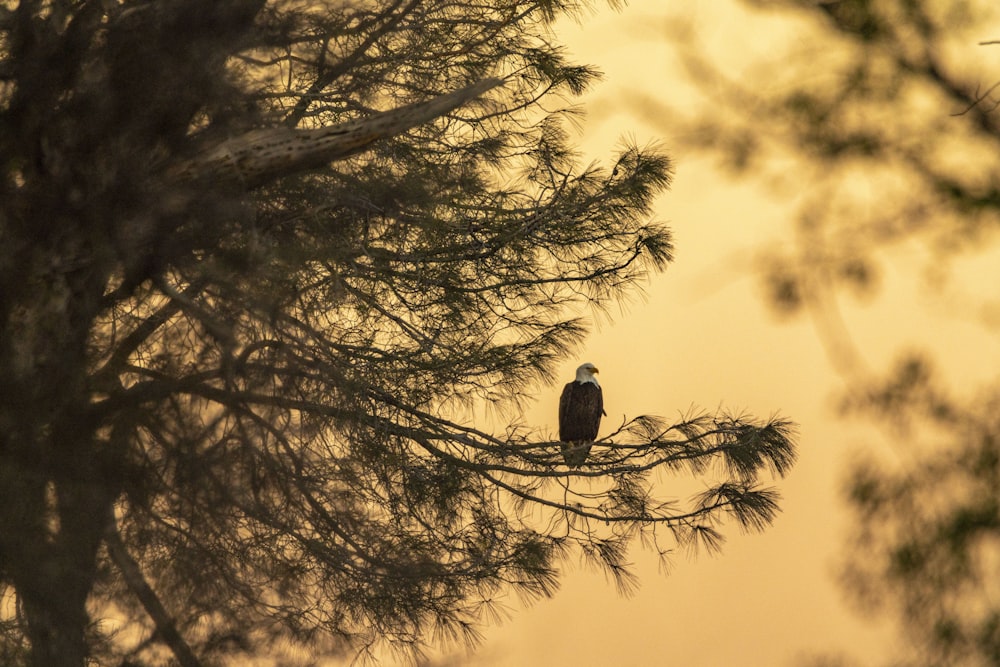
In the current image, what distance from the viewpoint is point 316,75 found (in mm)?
5316

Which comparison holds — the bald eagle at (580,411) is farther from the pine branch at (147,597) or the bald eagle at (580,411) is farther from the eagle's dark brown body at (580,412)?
the pine branch at (147,597)

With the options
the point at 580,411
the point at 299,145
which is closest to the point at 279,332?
the point at 299,145

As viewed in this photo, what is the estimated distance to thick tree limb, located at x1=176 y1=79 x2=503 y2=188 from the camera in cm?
426

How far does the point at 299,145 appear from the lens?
4332 millimetres

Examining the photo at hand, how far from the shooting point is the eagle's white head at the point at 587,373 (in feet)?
18.9

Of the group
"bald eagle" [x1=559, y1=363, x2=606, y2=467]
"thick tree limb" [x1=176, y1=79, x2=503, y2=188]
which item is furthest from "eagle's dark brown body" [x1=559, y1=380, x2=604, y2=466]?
"thick tree limb" [x1=176, y1=79, x2=503, y2=188]

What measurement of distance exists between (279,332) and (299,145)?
836 millimetres

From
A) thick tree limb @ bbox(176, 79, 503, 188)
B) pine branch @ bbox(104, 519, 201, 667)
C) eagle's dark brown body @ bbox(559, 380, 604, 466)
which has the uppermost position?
thick tree limb @ bbox(176, 79, 503, 188)

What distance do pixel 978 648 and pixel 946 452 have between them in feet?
1.20

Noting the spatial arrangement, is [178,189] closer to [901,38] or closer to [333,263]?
[333,263]

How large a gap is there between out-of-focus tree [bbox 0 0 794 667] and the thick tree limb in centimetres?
1

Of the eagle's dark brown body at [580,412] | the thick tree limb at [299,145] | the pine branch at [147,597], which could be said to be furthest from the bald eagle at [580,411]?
the pine branch at [147,597]

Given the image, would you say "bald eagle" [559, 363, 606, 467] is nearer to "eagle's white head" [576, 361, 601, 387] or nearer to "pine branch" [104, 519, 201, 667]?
"eagle's white head" [576, 361, 601, 387]

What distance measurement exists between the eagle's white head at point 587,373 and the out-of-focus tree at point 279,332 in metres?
0.41
